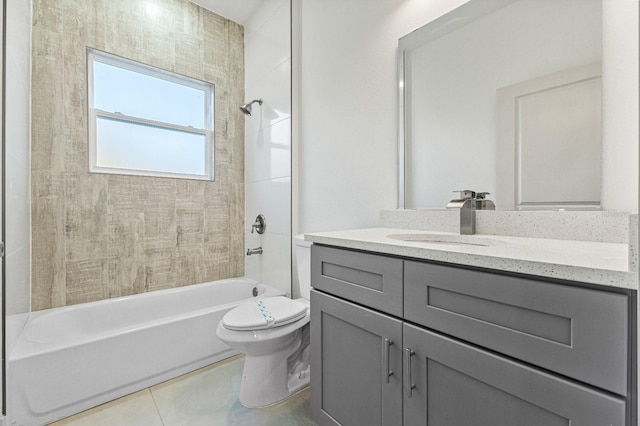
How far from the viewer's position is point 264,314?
5.04ft

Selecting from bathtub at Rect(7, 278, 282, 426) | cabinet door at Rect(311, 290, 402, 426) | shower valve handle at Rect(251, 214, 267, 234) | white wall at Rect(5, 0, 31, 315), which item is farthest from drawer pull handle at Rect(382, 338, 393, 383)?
shower valve handle at Rect(251, 214, 267, 234)

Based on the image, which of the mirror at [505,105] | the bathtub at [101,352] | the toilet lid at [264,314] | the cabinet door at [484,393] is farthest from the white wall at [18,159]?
the mirror at [505,105]

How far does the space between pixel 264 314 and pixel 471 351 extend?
40.5 inches

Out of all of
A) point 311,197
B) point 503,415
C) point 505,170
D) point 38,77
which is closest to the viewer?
point 503,415

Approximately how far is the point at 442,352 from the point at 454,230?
0.67 m

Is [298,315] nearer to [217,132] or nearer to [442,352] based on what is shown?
[442,352]

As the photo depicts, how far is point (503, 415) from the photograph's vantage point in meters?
0.72

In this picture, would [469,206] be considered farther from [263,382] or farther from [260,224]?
[260,224]

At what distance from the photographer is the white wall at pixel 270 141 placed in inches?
90.4

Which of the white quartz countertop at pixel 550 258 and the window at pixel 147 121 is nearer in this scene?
the white quartz countertop at pixel 550 258

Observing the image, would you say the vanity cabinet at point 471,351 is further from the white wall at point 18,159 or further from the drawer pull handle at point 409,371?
the white wall at point 18,159

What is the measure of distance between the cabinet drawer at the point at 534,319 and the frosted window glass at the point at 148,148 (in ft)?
7.36

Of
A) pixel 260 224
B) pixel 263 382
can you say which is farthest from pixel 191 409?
pixel 260 224

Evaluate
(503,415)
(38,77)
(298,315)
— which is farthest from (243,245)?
(503,415)
